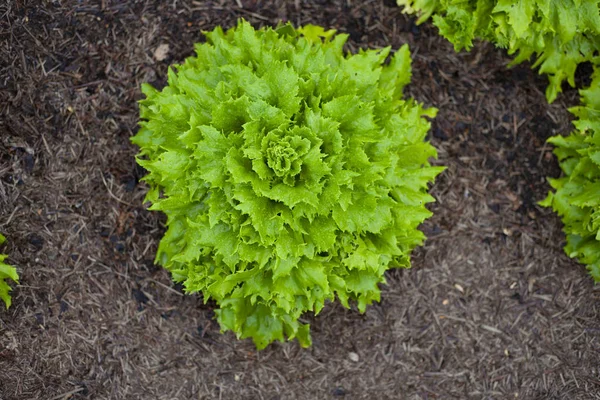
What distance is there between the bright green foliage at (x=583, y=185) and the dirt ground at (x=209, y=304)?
364 mm

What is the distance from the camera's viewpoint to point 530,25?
12.3 ft

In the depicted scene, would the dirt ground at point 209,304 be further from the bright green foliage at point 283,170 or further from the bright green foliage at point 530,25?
the bright green foliage at point 283,170

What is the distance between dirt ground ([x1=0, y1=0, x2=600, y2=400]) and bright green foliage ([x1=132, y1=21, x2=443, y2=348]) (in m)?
0.94

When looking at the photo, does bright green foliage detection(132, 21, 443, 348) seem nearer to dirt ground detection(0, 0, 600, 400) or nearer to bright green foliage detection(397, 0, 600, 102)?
bright green foliage detection(397, 0, 600, 102)

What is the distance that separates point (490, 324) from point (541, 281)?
59 cm

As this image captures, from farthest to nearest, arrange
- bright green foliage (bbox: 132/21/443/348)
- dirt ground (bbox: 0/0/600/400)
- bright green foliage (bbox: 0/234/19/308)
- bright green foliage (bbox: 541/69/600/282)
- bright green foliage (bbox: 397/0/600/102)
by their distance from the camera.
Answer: dirt ground (bbox: 0/0/600/400), bright green foliage (bbox: 0/234/19/308), bright green foliage (bbox: 541/69/600/282), bright green foliage (bbox: 397/0/600/102), bright green foliage (bbox: 132/21/443/348)

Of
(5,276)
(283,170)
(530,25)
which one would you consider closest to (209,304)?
(5,276)

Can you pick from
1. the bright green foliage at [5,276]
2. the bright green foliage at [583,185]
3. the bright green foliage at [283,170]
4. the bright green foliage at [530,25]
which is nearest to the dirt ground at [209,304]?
the bright green foliage at [5,276]

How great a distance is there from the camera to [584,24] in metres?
3.65

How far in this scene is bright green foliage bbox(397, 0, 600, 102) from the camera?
355 centimetres

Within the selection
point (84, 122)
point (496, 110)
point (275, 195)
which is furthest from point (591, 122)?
point (84, 122)

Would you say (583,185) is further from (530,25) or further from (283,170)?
(283,170)

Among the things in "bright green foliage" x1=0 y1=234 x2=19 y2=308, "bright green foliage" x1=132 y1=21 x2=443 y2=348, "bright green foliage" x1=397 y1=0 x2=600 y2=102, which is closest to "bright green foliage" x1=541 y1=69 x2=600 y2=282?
"bright green foliage" x1=397 y1=0 x2=600 y2=102

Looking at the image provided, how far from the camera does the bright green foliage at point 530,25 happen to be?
3.55 m
